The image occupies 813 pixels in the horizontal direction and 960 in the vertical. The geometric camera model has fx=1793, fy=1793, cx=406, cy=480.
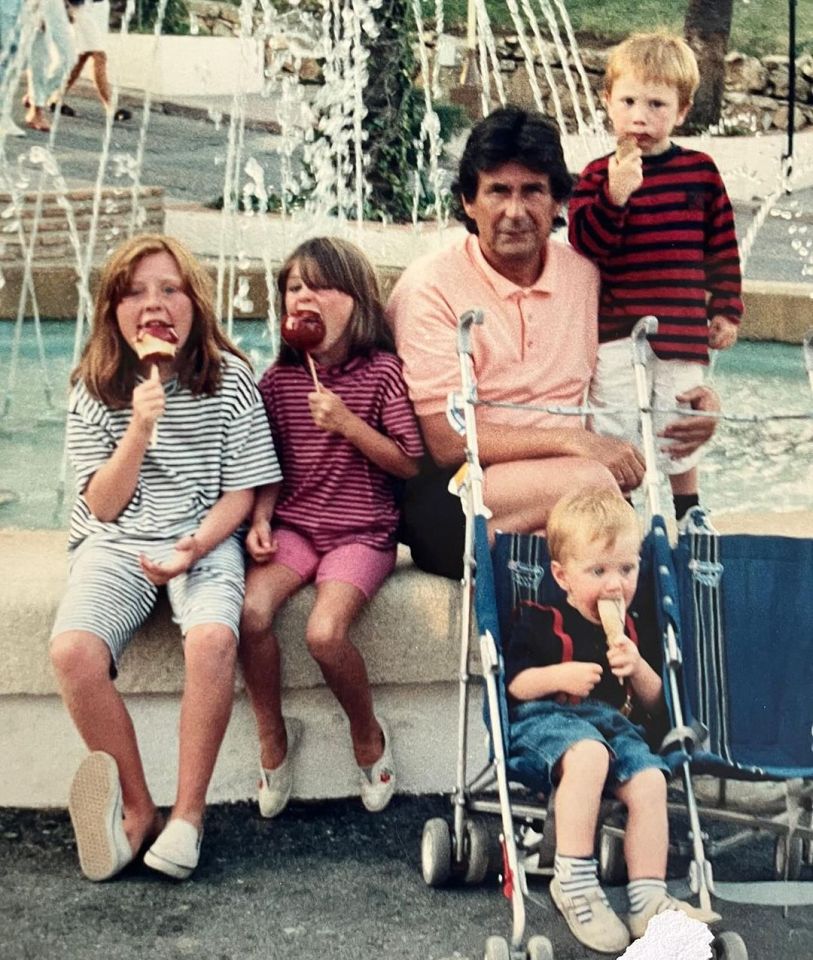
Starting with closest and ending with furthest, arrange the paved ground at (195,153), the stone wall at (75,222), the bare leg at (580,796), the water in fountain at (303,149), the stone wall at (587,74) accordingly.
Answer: the bare leg at (580,796) < the stone wall at (587,74) < the water in fountain at (303,149) < the paved ground at (195,153) < the stone wall at (75,222)

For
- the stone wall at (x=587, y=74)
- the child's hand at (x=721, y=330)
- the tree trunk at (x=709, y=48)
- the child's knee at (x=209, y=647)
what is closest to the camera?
the child's knee at (x=209, y=647)

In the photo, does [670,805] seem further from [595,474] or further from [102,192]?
[102,192]

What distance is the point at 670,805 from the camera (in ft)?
10.3

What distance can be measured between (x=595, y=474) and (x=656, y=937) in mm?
1789

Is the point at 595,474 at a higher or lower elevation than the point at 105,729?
higher

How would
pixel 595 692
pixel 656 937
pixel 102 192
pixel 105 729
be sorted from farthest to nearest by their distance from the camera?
pixel 102 192, pixel 105 729, pixel 595 692, pixel 656 937

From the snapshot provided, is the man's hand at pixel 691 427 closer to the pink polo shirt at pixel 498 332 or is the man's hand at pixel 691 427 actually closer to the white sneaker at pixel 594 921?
the pink polo shirt at pixel 498 332

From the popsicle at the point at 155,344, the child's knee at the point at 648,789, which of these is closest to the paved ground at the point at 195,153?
the popsicle at the point at 155,344

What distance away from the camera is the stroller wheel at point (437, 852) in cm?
325

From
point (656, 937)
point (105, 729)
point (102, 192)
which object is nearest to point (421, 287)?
point (105, 729)

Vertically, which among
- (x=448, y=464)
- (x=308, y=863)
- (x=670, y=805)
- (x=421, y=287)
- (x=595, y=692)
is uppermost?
(x=421, y=287)

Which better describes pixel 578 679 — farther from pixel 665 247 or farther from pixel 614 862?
pixel 665 247

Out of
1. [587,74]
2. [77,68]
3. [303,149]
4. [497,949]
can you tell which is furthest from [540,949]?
[303,149]

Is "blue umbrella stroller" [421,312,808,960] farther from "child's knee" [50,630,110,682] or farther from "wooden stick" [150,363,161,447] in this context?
"child's knee" [50,630,110,682]
